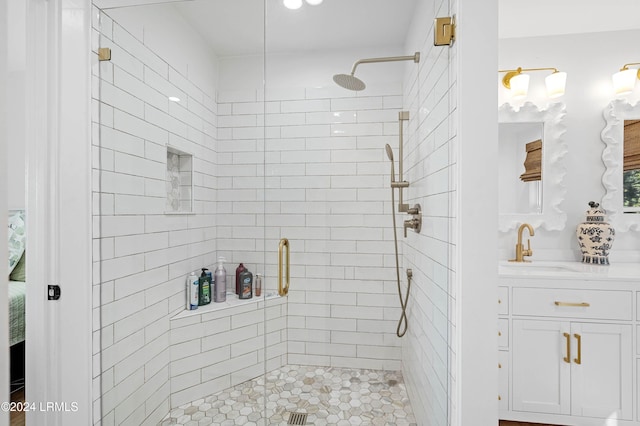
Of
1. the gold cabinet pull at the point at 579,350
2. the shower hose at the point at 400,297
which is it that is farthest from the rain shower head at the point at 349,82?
the gold cabinet pull at the point at 579,350

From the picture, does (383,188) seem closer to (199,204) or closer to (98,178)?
(199,204)

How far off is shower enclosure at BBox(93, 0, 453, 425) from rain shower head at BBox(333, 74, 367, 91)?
0.03m

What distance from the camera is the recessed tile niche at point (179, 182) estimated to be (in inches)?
61.1

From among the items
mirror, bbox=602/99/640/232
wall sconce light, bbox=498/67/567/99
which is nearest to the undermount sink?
mirror, bbox=602/99/640/232

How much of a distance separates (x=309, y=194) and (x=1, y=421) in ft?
4.20

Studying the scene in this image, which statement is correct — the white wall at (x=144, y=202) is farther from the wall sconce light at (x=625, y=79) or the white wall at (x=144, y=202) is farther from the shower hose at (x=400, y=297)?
the wall sconce light at (x=625, y=79)

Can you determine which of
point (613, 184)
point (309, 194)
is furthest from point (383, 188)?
point (613, 184)

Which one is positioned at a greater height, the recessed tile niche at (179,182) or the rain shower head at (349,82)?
the rain shower head at (349,82)

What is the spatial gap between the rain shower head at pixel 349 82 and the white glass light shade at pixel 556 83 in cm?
165

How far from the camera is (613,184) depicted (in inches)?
89.7

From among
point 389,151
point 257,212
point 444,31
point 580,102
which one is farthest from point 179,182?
point 580,102

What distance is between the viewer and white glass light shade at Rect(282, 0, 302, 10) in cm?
144

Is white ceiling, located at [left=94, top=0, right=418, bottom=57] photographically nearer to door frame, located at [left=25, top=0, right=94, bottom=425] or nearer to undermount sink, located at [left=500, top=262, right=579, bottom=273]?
door frame, located at [left=25, top=0, right=94, bottom=425]

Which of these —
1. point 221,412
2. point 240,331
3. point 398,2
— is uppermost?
point 398,2
